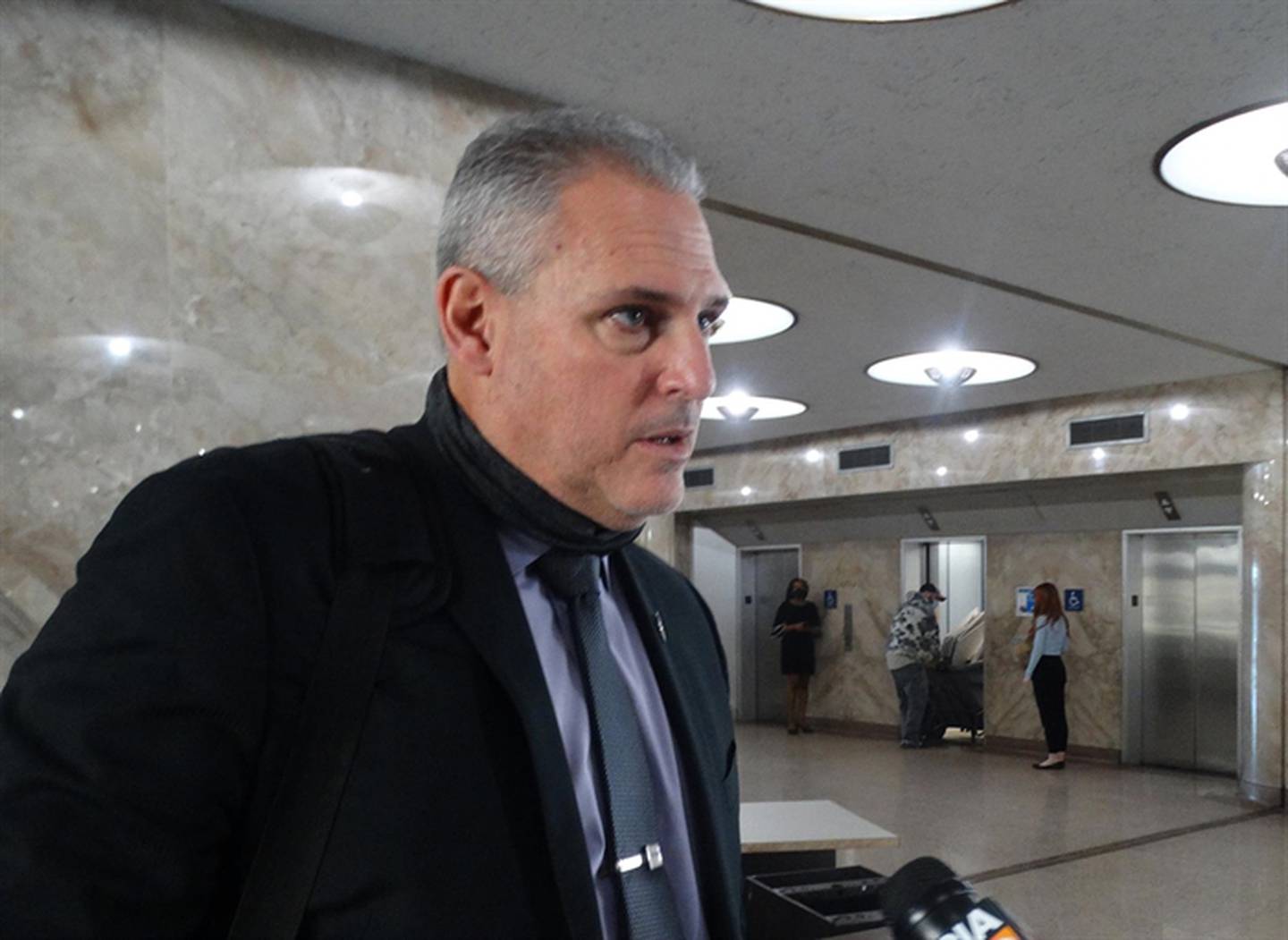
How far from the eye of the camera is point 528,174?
1.22 metres

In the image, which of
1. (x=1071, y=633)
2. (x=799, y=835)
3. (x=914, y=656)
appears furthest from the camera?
(x=914, y=656)

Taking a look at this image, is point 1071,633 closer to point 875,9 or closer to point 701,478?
point 701,478

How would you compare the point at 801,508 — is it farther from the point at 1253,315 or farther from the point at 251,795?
the point at 251,795

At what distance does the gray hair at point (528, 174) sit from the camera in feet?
3.96

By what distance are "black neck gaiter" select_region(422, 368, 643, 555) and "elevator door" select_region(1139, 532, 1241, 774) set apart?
11271mm

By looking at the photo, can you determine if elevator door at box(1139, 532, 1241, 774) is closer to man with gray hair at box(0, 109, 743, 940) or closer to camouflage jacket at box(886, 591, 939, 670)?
camouflage jacket at box(886, 591, 939, 670)

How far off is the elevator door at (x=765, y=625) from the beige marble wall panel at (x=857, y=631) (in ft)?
2.19

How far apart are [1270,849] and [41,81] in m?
8.21

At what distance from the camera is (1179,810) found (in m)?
8.84

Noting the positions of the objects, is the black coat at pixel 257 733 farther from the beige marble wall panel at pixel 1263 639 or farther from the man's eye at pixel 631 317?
the beige marble wall panel at pixel 1263 639

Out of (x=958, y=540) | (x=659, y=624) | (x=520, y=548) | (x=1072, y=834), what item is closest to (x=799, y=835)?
(x=659, y=624)

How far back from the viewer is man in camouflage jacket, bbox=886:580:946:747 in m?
12.8

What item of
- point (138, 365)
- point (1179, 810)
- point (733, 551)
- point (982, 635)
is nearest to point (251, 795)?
point (138, 365)

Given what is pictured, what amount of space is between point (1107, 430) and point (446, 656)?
10556 millimetres
